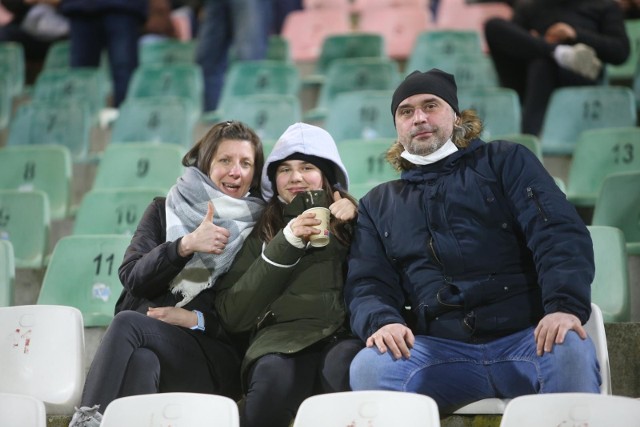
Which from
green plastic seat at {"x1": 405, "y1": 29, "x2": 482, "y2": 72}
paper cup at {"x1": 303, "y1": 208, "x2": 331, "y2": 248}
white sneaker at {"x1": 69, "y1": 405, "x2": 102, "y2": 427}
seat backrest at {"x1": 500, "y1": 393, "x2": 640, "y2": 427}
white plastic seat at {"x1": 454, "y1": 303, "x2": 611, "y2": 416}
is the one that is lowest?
white sneaker at {"x1": 69, "y1": 405, "x2": 102, "y2": 427}

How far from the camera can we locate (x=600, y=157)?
4.48 metres

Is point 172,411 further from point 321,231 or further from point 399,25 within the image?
point 399,25

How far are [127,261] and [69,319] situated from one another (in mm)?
235

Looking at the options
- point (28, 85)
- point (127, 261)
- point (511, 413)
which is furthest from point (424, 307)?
point (28, 85)

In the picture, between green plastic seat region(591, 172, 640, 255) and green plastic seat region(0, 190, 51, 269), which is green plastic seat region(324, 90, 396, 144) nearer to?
green plastic seat region(591, 172, 640, 255)

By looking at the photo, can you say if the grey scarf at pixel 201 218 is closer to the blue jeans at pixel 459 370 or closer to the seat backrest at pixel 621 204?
the blue jeans at pixel 459 370

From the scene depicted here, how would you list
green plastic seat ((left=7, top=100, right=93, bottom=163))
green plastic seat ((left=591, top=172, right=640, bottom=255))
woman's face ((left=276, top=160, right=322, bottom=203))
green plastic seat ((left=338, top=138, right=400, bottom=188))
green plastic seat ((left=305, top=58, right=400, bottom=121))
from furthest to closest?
green plastic seat ((left=305, top=58, right=400, bottom=121)) < green plastic seat ((left=7, top=100, right=93, bottom=163)) < green plastic seat ((left=338, top=138, right=400, bottom=188)) < green plastic seat ((left=591, top=172, right=640, bottom=255)) < woman's face ((left=276, top=160, right=322, bottom=203))

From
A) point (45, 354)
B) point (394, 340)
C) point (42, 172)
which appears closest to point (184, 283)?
point (45, 354)

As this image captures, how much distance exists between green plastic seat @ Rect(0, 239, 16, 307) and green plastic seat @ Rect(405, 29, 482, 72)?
3378 mm

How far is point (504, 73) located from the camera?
18.0ft

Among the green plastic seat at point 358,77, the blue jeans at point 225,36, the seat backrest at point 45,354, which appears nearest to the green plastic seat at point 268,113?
the green plastic seat at point 358,77

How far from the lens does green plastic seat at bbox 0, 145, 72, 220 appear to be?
15.6 ft

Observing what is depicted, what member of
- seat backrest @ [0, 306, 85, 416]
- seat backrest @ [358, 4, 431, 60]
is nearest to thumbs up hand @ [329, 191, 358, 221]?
seat backrest @ [0, 306, 85, 416]

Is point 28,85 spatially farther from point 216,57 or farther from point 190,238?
point 190,238
